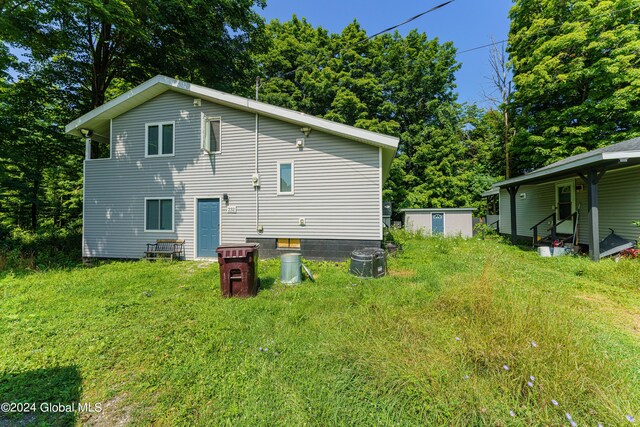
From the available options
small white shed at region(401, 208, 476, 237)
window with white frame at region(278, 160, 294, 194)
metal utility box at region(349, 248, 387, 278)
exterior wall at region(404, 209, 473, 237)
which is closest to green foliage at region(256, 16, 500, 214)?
small white shed at region(401, 208, 476, 237)

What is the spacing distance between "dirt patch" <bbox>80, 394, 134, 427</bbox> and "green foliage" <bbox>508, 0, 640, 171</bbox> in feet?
62.6

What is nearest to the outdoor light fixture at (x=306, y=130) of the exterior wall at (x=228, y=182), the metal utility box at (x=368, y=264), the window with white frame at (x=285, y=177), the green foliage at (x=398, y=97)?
the exterior wall at (x=228, y=182)

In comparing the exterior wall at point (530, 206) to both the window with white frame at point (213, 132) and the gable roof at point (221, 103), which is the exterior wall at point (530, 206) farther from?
the window with white frame at point (213, 132)

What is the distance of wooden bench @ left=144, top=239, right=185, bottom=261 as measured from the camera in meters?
8.30

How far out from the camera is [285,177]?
320 inches

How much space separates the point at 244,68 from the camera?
13.5 m

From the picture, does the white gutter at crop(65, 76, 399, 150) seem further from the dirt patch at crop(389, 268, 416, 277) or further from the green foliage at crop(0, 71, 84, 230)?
the green foliage at crop(0, 71, 84, 230)

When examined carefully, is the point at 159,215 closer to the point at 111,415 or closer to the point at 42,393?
the point at 42,393

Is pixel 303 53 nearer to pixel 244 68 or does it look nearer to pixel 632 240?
pixel 244 68

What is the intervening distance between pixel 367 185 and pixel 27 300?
779 centimetres

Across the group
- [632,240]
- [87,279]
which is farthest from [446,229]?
[87,279]

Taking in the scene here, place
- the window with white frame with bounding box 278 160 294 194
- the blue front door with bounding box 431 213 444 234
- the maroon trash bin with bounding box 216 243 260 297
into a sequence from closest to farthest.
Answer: the maroon trash bin with bounding box 216 243 260 297, the window with white frame with bounding box 278 160 294 194, the blue front door with bounding box 431 213 444 234

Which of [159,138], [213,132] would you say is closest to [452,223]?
[213,132]

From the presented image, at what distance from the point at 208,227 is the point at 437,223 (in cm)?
1182
